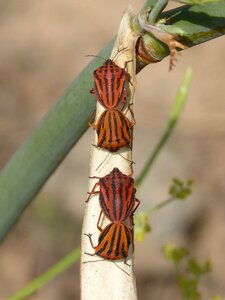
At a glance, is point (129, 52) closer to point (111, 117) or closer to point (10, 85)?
point (111, 117)

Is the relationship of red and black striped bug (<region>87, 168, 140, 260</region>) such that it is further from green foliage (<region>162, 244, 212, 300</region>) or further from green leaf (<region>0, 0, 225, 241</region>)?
green foliage (<region>162, 244, 212, 300</region>)

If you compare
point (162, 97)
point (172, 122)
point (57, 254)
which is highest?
point (162, 97)

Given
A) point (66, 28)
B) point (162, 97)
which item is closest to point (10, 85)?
point (66, 28)

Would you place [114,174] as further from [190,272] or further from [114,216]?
[190,272]

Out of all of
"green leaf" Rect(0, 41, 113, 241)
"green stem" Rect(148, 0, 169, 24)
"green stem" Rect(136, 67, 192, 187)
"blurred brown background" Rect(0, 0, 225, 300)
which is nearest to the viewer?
"green stem" Rect(148, 0, 169, 24)

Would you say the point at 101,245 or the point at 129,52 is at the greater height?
the point at 129,52

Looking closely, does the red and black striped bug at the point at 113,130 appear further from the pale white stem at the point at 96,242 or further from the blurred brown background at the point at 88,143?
the blurred brown background at the point at 88,143

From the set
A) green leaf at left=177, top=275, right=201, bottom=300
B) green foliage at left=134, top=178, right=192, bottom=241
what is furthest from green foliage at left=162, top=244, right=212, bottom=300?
green foliage at left=134, top=178, right=192, bottom=241
